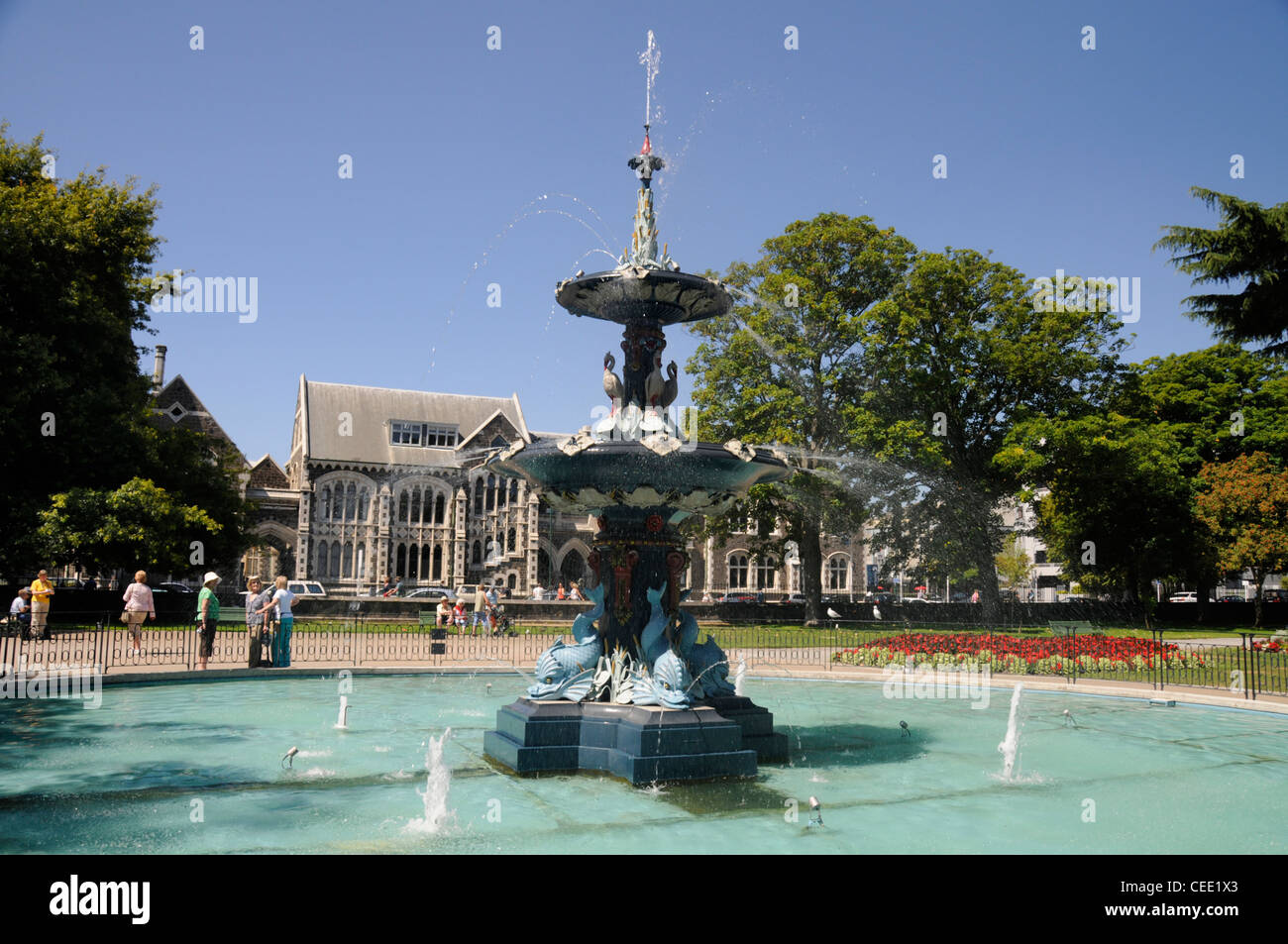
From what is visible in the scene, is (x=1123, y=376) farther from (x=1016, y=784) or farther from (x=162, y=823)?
(x=162, y=823)

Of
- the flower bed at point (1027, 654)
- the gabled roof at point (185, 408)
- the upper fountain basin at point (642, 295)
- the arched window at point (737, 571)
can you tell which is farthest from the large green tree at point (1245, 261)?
the gabled roof at point (185, 408)

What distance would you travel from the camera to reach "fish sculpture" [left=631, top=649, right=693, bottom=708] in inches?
352

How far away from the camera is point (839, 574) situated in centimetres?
7488

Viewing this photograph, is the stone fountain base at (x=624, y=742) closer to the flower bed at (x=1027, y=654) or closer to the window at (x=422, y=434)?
the flower bed at (x=1027, y=654)

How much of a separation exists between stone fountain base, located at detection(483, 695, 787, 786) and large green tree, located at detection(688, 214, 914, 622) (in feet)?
89.8

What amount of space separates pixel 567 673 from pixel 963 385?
3187 cm

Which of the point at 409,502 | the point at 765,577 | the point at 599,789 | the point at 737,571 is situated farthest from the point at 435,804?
the point at 765,577

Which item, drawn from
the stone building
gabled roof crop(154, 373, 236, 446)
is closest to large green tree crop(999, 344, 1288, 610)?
the stone building

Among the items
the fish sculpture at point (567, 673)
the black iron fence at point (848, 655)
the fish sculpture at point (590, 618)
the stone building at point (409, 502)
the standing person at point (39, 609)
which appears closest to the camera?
the fish sculpture at point (567, 673)

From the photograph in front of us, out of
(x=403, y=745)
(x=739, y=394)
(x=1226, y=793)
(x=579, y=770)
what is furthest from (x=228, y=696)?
(x=739, y=394)

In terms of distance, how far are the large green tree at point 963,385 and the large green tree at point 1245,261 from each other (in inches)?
300

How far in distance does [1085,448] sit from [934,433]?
5793 mm

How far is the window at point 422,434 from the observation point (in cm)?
6388

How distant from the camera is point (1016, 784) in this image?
8.69 m
